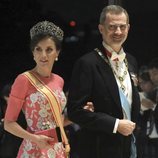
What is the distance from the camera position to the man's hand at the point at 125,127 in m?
2.32

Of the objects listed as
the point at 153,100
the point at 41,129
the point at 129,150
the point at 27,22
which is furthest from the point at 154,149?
the point at 27,22

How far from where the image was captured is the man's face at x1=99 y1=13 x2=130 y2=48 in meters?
2.47

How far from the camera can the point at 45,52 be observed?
2.45m

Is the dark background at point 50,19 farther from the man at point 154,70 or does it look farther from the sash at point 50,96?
the sash at point 50,96

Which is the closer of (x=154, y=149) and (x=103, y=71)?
(x=103, y=71)

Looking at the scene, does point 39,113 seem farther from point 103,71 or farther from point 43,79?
point 103,71

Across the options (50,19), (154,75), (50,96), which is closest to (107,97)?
(50,96)

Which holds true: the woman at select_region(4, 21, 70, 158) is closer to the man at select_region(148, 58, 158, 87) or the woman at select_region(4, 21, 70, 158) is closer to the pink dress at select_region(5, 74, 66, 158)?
the pink dress at select_region(5, 74, 66, 158)

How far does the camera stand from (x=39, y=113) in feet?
7.82

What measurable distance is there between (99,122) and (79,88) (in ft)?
0.63

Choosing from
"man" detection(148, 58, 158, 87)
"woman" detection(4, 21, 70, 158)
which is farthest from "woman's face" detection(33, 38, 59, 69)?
"man" detection(148, 58, 158, 87)

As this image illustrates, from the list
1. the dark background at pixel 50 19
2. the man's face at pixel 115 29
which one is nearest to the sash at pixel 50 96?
the man's face at pixel 115 29

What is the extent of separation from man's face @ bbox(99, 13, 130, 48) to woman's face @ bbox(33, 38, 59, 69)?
28cm

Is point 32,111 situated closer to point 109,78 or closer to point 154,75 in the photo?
point 109,78
